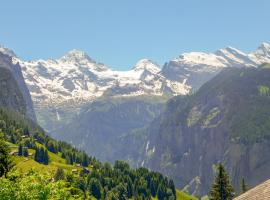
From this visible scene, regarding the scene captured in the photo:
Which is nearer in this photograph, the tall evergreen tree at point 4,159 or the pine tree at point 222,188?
the tall evergreen tree at point 4,159

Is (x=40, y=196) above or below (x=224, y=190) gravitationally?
above

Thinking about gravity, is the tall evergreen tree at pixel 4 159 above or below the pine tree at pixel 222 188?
above

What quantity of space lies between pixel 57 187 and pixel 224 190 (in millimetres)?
91112

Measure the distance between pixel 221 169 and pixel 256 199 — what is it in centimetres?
9073

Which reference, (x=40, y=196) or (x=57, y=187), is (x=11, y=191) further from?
(x=57, y=187)

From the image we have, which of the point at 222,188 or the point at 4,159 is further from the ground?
the point at 4,159

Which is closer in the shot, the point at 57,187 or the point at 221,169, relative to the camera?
the point at 57,187

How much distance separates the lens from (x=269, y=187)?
1158 inches

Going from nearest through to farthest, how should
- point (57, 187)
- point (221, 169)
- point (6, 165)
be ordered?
point (57, 187), point (6, 165), point (221, 169)

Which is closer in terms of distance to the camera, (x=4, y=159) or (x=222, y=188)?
A: (x=4, y=159)

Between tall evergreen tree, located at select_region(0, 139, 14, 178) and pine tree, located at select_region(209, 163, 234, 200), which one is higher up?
tall evergreen tree, located at select_region(0, 139, 14, 178)

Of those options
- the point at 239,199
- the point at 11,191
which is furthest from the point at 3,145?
the point at 239,199

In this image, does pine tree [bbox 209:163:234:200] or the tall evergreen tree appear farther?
pine tree [bbox 209:163:234:200]

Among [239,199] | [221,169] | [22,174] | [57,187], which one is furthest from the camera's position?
[221,169]
